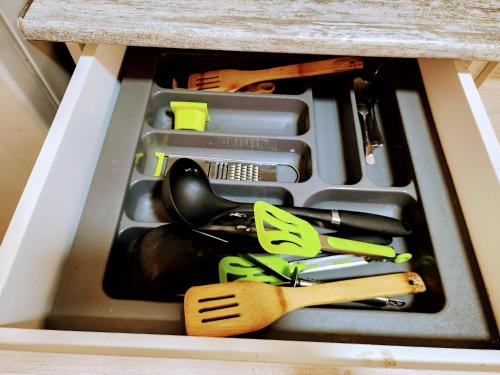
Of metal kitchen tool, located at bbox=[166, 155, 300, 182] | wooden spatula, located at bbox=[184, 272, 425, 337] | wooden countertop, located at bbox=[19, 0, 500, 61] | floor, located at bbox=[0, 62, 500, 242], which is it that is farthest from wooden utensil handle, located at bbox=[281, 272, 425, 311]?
floor, located at bbox=[0, 62, 500, 242]

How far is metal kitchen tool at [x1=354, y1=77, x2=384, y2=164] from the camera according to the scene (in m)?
0.71

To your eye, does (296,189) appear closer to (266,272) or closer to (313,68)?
(266,272)

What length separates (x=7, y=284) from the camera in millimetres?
425

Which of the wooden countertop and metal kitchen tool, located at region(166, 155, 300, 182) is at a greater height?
the wooden countertop

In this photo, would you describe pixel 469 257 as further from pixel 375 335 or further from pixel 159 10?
pixel 159 10

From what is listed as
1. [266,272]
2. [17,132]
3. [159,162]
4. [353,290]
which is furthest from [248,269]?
[17,132]

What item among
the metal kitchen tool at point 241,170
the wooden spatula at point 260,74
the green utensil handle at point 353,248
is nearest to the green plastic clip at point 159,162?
the metal kitchen tool at point 241,170

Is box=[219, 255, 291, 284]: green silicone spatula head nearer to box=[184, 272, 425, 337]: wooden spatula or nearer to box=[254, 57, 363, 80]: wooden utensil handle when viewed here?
box=[184, 272, 425, 337]: wooden spatula

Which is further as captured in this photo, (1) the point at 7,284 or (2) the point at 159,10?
(2) the point at 159,10

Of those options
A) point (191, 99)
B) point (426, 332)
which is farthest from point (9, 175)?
point (426, 332)

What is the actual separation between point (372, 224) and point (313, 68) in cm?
35

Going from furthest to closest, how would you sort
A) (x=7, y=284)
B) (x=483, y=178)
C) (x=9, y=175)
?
1. (x=9, y=175)
2. (x=483, y=178)
3. (x=7, y=284)

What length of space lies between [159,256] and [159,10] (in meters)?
0.38

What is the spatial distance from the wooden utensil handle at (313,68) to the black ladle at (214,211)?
0.30m
